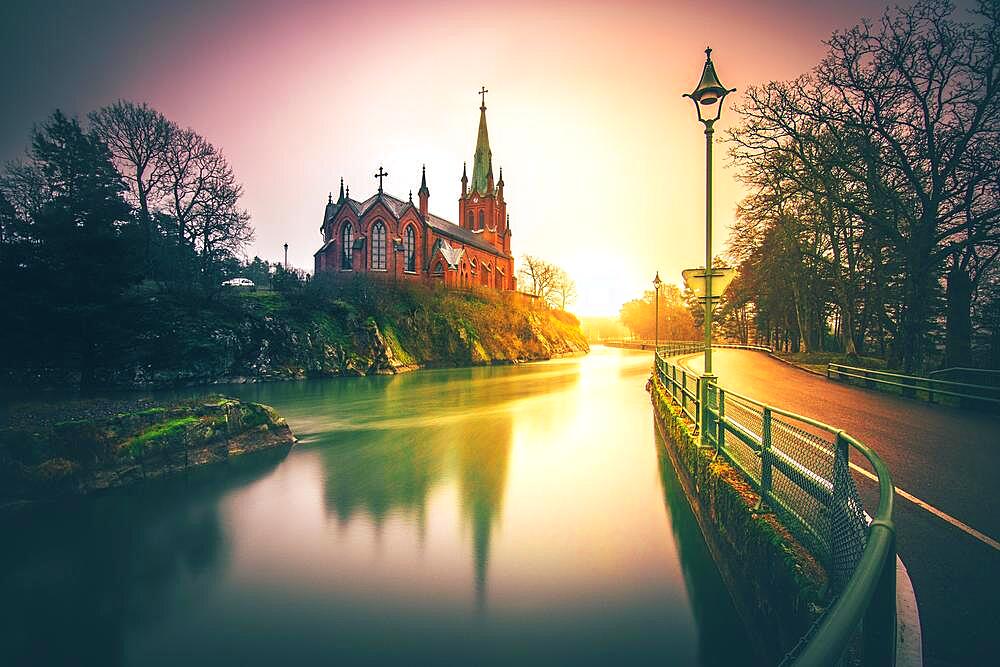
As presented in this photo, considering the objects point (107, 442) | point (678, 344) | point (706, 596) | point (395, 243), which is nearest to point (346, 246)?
point (395, 243)

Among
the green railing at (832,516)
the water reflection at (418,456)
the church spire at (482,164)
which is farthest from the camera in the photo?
the church spire at (482,164)

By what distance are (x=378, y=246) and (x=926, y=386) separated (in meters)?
43.0

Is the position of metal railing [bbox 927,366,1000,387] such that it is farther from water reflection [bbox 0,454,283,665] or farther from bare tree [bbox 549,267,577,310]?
bare tree [bbox 549,267,577,310]

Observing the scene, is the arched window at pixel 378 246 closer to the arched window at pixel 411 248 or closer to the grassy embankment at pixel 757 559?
the arched window at pixel 411 248

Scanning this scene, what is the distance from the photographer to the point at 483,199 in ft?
220

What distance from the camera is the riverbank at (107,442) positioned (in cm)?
770

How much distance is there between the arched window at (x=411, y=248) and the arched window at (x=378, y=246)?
2.78 metres

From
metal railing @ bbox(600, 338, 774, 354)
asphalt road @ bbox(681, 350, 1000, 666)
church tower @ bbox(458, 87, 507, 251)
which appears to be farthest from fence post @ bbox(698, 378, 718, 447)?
church tower @ bbox(458, 87, 507, 251)

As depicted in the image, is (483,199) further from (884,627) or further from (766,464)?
(884,627)

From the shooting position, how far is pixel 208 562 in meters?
6.29

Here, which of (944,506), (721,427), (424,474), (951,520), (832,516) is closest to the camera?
(832,516)

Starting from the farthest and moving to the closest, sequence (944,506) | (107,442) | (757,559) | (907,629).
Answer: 1. (107,442)
2. (944,506)
3. (757,559)
4. (907,629)

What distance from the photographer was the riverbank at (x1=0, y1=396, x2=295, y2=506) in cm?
770

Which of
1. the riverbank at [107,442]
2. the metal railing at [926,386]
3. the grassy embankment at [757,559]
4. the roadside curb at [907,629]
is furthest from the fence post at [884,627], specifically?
the metal railing at [926,386]
